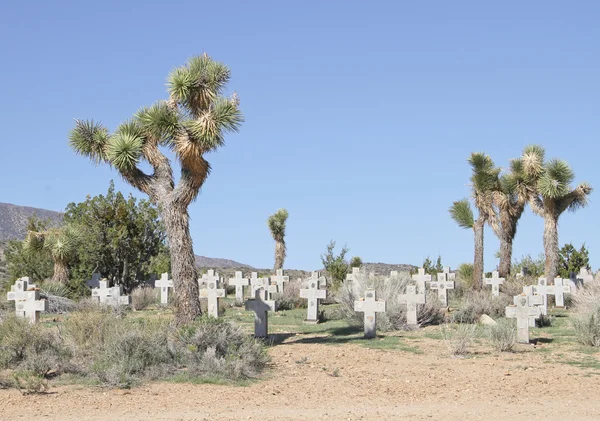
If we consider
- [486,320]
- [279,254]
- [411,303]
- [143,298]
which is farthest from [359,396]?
[279,254]

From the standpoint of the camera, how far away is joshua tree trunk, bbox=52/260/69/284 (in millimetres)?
32188

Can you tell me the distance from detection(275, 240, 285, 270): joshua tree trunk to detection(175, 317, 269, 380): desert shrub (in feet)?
111

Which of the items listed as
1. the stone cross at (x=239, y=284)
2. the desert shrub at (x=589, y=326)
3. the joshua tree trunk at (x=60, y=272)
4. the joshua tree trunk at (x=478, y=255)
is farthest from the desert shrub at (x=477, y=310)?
the joshua tree trunk at (x=60, y=272)

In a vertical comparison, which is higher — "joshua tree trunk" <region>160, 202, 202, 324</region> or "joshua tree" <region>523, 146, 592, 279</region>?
"joshua tree" <region>523, 146, 592, 279</region>

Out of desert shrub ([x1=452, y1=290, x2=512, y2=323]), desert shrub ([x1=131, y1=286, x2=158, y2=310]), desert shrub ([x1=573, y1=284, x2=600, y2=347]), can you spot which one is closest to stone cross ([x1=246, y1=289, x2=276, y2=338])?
desert shrub ([x1=452, y1=290, x2=512, y2=323])

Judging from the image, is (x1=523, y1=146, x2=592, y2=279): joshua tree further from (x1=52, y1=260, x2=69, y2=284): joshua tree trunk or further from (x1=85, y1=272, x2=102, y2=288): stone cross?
(x1=52, y1=260, x2=69, y2=284): joshua tree trunk

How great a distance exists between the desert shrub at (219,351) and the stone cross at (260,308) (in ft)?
11.1

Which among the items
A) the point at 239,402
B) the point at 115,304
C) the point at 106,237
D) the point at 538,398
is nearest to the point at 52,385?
the point at 239,402

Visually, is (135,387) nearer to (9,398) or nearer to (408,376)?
(9,398)

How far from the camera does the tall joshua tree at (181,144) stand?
17391 mm

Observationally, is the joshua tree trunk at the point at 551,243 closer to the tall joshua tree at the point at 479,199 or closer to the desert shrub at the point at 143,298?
the tall joshua tree at the point at 479,199

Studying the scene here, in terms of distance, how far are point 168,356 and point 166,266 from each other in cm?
2206

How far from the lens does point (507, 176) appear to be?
3616cm

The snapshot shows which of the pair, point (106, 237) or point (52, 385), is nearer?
point (52, 385)
